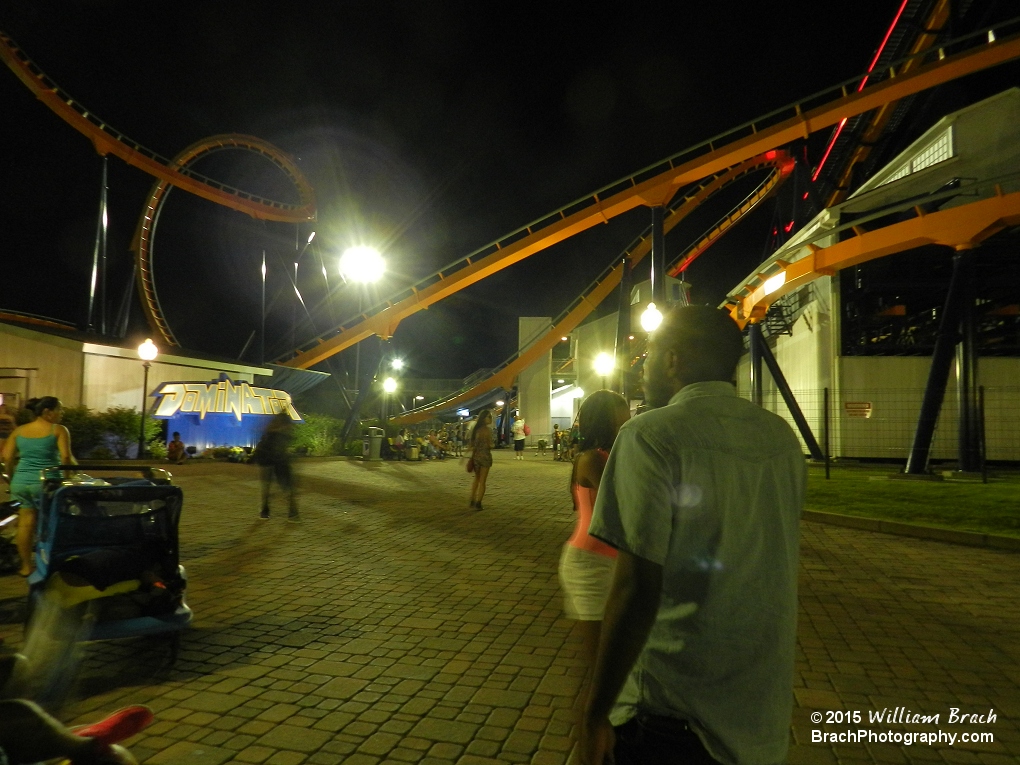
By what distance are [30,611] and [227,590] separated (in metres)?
1.97

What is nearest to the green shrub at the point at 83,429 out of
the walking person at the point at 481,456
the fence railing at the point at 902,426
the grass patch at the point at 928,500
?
the walking person at the point at 481,456

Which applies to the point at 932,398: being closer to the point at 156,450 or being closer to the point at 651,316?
the point at 651,316

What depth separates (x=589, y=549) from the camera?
296cm

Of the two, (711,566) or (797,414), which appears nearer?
(711,566)

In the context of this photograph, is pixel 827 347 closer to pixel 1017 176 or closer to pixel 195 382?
pixel 1017 176

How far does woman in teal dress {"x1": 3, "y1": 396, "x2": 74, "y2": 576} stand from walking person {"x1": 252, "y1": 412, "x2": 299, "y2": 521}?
3.84 m

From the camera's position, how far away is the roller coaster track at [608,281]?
25656 mm

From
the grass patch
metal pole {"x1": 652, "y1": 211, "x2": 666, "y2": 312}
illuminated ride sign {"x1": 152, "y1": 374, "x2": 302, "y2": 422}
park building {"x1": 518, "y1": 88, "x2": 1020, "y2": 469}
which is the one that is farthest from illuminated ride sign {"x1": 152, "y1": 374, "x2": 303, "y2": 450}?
the grass patch

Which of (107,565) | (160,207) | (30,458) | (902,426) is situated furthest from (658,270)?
(160,207)

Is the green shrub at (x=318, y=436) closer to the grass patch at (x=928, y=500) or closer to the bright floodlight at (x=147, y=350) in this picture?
the bright floodlight at (x=147, y=350)

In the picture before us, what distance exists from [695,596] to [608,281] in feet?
97.9

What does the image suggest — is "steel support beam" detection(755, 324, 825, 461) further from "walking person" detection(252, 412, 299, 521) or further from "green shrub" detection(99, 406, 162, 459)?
"green shrub" detection(99, 406, 162, 459)

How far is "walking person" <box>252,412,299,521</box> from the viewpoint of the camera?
1000cm

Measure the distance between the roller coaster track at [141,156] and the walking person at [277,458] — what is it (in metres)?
20.8
